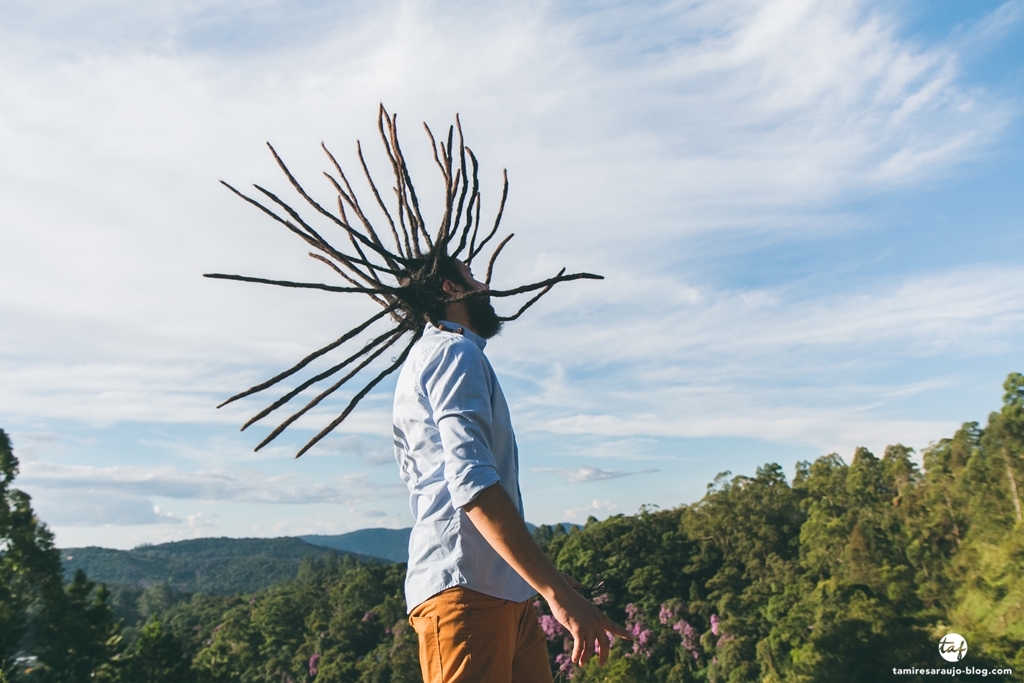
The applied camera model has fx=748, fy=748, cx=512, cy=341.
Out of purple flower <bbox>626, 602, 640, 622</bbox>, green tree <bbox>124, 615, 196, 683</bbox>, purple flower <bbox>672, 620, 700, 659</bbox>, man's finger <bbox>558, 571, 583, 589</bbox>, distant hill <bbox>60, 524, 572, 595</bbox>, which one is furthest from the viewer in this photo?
distant hill <bbox>60, 524, 572, 595</bbox>

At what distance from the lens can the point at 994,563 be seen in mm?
20250

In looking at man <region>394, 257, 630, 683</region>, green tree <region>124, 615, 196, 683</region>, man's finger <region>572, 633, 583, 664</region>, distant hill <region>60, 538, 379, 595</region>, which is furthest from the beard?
distant hill <region>60, 538, 379, 595</region>

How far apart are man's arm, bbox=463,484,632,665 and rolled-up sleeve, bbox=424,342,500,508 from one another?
0.03 meters

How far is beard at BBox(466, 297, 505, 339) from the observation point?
2230 millimetres

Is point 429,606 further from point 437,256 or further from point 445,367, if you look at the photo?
point 437,256

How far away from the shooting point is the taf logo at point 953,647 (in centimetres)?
1617

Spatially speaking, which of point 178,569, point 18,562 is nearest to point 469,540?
point 18,562

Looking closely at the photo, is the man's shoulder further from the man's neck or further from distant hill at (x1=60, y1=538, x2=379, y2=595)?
distant hill at (x1=60, y1=538, x2=379, y2=595)

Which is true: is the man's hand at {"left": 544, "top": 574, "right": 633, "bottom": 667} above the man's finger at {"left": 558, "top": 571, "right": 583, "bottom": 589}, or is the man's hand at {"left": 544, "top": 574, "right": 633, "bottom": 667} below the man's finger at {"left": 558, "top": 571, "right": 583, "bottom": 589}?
below

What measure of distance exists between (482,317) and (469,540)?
73cm

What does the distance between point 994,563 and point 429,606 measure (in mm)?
23351

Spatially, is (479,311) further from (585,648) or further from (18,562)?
(18,562)

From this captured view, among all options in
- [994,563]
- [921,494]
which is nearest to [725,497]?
[921,494]

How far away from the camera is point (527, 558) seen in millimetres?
1640
